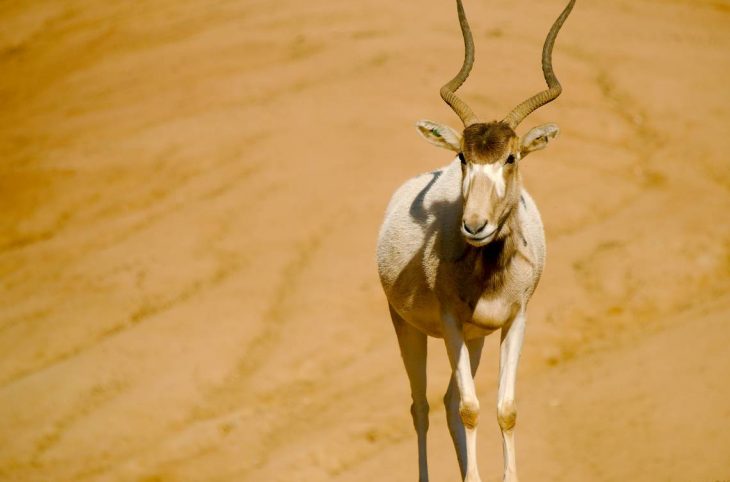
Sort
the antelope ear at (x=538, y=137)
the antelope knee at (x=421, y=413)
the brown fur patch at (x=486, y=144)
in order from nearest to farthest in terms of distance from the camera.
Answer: the brown fur patch at (x=486, y=144) < the antelope ear at (x=538, y=137) < the antelope knee at (x=421, y=413)

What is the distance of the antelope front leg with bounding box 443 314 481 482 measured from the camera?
5723 mm

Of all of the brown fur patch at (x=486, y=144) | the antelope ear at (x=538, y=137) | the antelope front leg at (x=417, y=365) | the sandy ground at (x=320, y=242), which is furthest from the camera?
the sandy ground at (x=320, y=242)

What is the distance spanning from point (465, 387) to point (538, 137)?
147 cm

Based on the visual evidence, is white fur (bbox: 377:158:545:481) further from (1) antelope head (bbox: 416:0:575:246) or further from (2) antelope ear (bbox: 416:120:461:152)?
(2) antelope ear (bbox: 416:120:461:152)

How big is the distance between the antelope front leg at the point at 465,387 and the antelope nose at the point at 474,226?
888 mm

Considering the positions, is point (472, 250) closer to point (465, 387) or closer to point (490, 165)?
point (490, 165)

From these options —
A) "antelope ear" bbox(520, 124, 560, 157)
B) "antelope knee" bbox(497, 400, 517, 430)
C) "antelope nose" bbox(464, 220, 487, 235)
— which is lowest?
"antelope knee" bbox(497, 400, 517, 430)

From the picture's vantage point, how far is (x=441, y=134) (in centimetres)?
571

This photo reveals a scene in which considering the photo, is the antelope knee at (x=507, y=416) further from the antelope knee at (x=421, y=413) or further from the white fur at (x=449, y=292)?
the antelope knee at (x=421, y=413)

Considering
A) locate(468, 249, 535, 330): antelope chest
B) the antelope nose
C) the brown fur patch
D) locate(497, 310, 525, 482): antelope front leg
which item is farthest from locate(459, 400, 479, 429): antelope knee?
the brown fur patch

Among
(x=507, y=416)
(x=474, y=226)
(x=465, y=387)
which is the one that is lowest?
(x=507, y=416)

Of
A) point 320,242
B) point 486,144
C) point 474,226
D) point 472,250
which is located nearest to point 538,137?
point 486,144

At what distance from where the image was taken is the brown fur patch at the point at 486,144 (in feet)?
17.3

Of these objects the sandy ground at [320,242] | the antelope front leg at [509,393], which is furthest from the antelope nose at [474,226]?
the sandy ground at [320,242]
